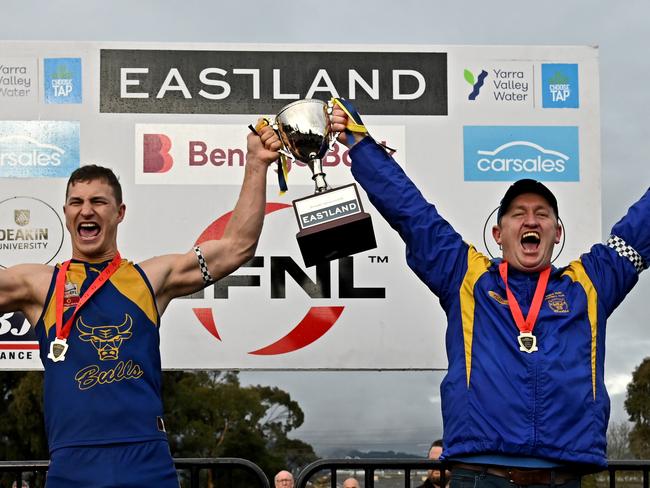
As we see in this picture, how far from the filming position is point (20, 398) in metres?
22.0

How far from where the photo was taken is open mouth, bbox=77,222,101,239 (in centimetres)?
374

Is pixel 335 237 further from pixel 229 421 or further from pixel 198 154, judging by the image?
pixel 229 421

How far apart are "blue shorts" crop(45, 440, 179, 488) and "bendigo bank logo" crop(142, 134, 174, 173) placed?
11.7 ft

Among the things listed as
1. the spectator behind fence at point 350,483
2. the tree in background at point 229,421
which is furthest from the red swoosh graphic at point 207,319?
the tree in background at point 229,421

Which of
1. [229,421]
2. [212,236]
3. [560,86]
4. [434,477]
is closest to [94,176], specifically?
[212,236]

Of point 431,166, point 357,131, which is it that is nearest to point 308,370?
point 431,166

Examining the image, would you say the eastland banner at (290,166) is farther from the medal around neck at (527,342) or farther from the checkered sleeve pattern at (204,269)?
the medal around neck at (527,342)

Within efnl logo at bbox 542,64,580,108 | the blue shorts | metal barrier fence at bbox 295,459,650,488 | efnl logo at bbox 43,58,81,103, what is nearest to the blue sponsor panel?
efnl logo at bbox 43,58,81,103

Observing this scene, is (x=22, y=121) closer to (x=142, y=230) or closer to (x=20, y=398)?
(x=142, y=230)

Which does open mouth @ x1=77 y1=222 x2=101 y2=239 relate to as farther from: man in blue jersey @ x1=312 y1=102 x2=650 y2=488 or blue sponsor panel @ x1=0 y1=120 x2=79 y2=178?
blue sponsor panel @ x1=0 y1=120 x2=79 y2=178

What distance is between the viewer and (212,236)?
22.3 feet

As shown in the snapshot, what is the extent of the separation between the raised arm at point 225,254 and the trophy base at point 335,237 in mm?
224

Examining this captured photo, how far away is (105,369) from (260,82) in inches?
148

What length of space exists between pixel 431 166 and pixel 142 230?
6.98 ft
